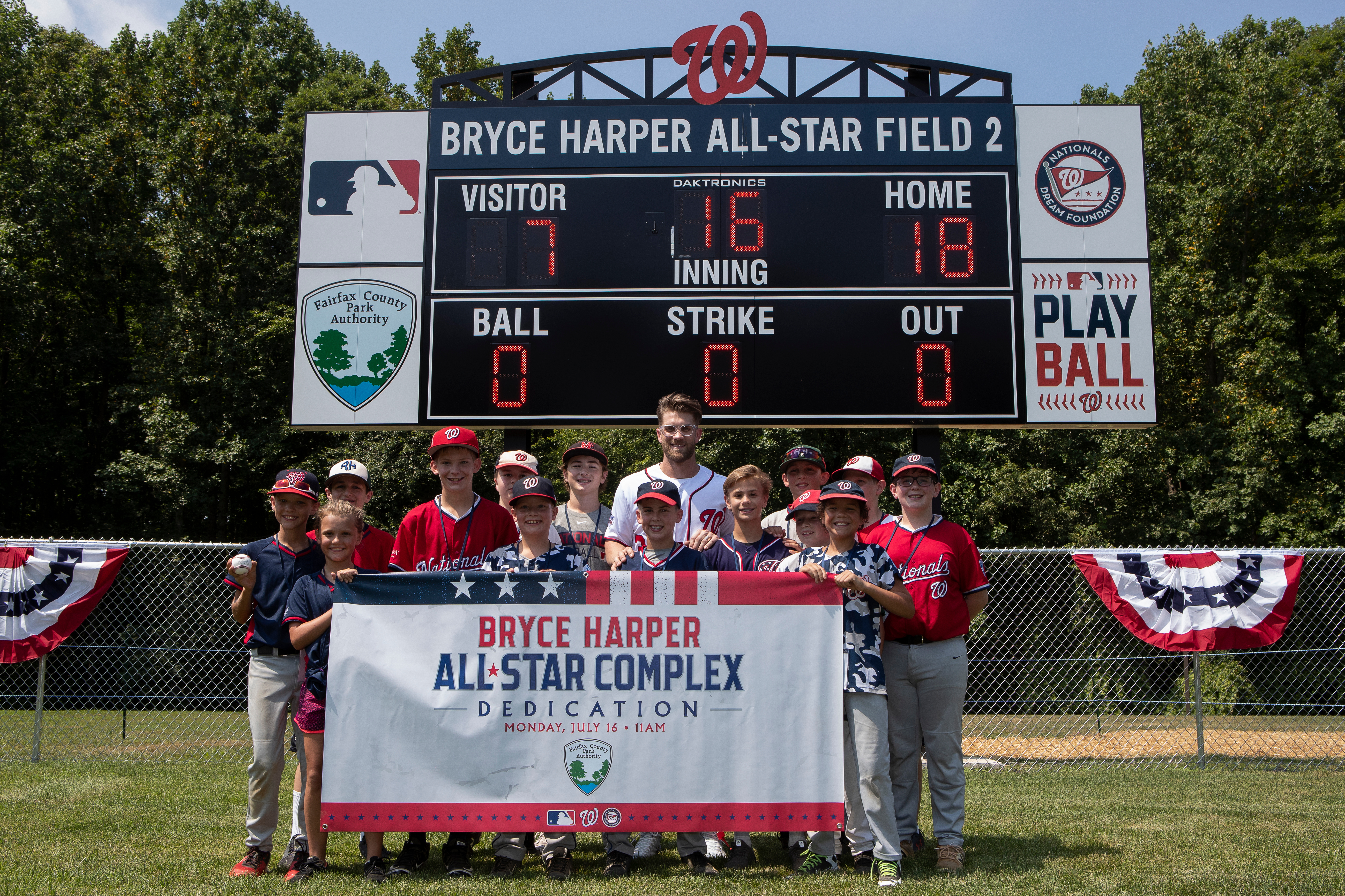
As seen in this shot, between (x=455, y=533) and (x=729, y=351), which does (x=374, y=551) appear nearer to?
(x=455, y=533)

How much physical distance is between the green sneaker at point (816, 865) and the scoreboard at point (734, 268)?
Answer: 144 inches

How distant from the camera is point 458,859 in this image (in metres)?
4.20

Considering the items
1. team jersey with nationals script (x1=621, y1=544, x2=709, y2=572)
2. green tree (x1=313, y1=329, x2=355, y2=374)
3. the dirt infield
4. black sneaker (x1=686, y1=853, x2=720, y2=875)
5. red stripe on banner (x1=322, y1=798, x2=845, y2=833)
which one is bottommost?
the dirt infield

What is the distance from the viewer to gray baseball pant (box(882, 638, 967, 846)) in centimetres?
446

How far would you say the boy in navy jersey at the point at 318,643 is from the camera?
4.20 m

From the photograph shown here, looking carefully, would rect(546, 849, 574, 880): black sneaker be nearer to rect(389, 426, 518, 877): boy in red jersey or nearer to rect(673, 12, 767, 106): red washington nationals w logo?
rect(389, 426, 518, 877): boy in red jersey

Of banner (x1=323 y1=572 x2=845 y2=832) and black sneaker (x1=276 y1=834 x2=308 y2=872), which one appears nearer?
banner (x1=323 y1=572 x2=845 y2=832)

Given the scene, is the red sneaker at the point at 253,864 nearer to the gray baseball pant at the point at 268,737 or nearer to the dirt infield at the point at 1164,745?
the gray baseball pant at the point at 268,737

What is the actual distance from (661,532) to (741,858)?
1490 millimetres

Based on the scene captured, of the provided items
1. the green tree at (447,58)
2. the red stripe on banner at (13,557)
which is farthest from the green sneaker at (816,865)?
the green tree at (447,58)

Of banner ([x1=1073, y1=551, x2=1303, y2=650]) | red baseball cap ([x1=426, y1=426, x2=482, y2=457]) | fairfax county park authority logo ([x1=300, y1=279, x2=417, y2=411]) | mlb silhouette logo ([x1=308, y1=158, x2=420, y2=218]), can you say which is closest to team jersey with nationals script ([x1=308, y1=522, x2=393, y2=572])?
red baseball cap ([x1=426, y1=426, x2=482, y2=457])

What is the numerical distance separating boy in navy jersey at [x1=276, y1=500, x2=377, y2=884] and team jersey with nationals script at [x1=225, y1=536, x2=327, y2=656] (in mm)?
64

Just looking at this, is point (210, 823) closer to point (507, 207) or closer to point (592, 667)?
point (592, 667)

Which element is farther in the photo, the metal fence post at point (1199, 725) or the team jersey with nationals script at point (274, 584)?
the metal fence post at point (1199, 725)
